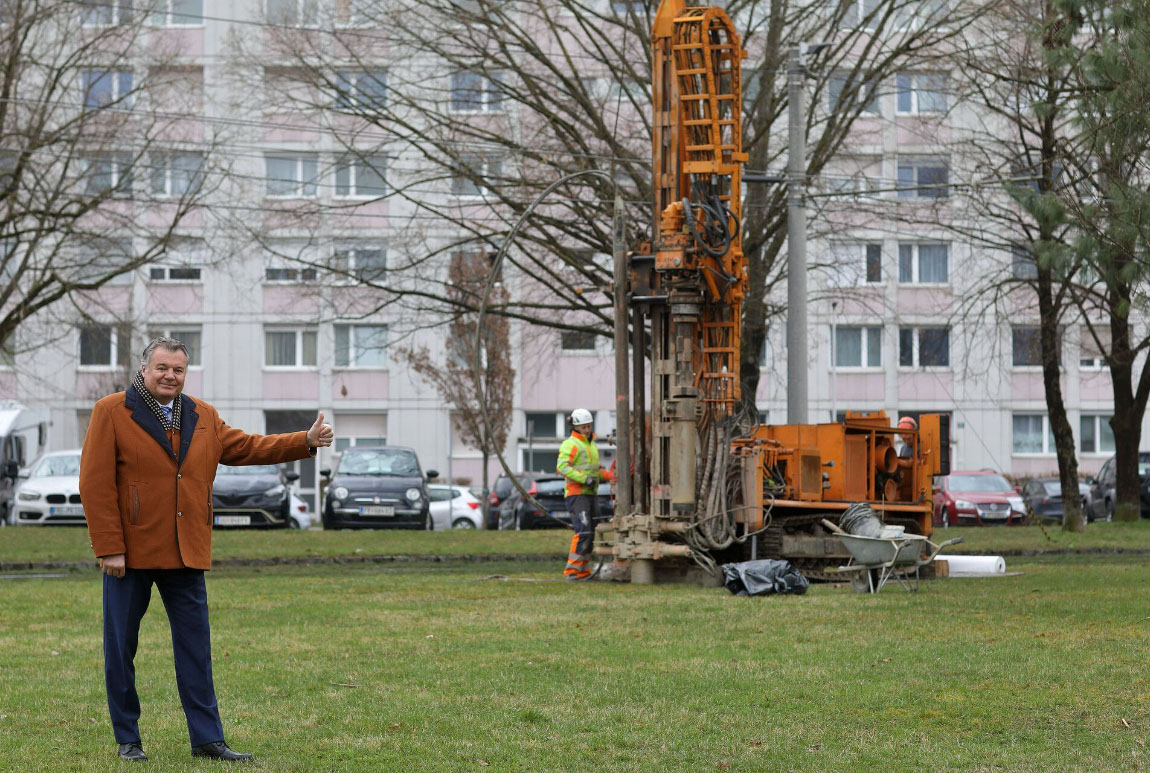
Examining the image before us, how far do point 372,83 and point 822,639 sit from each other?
1776 centimetres

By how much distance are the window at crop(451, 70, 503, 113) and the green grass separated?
7055 millimetres

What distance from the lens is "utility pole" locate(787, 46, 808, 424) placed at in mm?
23156

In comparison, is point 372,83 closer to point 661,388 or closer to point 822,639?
point 661,388

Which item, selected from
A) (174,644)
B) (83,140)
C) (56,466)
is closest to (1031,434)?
(56,466)

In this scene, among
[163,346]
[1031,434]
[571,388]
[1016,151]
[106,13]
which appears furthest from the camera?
[1031,434]

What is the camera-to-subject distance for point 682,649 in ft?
38.2

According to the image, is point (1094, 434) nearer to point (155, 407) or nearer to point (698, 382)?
point (698, 382)

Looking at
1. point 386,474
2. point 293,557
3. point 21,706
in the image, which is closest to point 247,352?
point 386,474

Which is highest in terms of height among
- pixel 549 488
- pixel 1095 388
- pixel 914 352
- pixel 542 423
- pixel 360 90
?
pixel 360 90

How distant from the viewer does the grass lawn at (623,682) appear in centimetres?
771

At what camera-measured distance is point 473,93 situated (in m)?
27.0

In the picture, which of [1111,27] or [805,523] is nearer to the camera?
[1111,27]

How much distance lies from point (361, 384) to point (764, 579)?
38819 millimetres

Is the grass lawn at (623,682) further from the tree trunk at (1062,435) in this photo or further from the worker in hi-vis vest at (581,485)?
the tree trunk at (1062,435)
